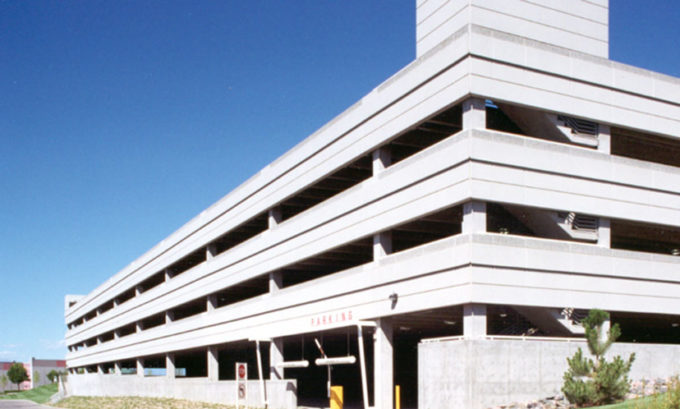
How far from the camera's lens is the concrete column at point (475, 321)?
89.2ft

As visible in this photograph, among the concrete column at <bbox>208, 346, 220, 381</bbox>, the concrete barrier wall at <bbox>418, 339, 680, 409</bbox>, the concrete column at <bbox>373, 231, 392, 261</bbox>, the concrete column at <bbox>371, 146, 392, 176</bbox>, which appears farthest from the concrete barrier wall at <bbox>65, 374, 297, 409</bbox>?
the concrete barrier wall at <bbox>418, 339, 680, 409</bbox>

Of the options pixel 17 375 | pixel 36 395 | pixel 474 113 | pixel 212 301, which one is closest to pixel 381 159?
pixel 474 113

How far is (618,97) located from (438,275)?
10.5 metres

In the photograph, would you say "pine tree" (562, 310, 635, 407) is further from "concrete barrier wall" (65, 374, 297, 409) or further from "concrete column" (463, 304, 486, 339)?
"concrete barrier wall" (65, 374, 297, 409)

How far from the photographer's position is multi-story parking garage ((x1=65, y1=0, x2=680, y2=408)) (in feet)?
90.2

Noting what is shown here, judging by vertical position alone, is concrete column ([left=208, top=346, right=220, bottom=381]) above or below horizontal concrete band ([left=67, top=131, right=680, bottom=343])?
below

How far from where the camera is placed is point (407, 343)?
51.8 m

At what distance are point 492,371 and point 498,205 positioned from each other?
270 inches

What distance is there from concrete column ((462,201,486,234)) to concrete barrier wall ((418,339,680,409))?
3992mm

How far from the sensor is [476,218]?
27.5 meters

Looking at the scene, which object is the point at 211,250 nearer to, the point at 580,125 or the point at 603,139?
the point at 580,125

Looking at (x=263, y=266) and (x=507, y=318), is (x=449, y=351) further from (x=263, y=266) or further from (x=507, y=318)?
(x=263, y=266)

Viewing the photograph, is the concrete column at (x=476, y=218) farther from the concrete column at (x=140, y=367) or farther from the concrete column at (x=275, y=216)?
the concrete column at (x=140, y=367)

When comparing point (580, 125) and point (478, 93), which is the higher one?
point (478, 93)
